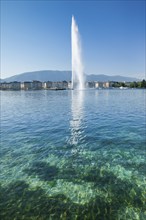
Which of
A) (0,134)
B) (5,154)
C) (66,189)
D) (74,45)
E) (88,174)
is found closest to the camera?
(66,189)

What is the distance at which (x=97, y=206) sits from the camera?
26.1 feet

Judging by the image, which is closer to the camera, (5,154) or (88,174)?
(88,174)

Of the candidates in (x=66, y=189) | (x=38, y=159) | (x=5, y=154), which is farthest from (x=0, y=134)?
(x=66, y=189)

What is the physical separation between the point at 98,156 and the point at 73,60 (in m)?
130

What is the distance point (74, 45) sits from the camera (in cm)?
12475

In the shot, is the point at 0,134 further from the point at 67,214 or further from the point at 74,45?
the point at 74,45

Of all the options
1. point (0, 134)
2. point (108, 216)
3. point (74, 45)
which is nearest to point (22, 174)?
point (108, 216)

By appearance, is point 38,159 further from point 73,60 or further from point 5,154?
point 73,60

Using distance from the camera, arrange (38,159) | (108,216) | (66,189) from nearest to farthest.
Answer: (108,216) → (66,189) → (38,159)

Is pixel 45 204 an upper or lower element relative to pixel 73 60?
lower

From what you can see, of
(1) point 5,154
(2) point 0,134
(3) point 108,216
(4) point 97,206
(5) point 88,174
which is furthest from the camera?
(2) point 0,134

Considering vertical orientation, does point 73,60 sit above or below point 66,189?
above

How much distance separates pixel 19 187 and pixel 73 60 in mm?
133938

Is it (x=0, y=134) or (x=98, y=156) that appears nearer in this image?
(x=98, y=156)
